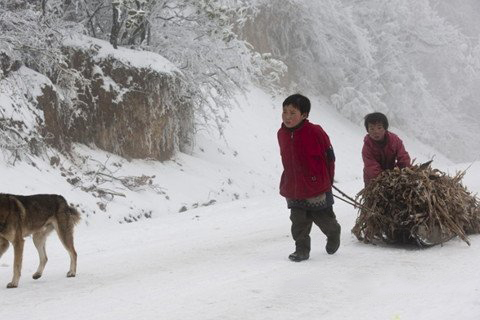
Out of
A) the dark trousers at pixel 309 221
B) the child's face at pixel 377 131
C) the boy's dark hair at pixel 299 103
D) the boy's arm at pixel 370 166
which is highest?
the boy's dark hair at pixel 299 103

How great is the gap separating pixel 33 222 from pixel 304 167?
115 inches

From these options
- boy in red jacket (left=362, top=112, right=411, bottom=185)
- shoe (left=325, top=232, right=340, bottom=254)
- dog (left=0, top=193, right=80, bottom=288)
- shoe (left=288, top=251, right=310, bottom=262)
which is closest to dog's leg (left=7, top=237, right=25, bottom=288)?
dog (left=0, top=193, right=80, bottom=288)

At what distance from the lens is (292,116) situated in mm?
6137

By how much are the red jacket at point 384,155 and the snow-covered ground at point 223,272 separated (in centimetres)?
99

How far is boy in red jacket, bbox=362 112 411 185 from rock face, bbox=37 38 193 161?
696cm

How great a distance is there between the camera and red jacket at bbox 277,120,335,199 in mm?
6145

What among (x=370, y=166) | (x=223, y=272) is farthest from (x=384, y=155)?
(x=223, y=272)

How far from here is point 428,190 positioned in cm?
649

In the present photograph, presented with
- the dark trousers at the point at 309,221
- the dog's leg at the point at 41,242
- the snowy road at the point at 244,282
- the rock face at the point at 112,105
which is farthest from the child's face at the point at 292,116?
the rock face at the point at 112,105

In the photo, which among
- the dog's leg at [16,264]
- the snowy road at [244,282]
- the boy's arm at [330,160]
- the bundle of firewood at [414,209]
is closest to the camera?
the snowy road at [244,282]

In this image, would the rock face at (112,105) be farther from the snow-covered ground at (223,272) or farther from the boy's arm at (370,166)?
the boy's arm at (370,166)

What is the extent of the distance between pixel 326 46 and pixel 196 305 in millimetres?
27110

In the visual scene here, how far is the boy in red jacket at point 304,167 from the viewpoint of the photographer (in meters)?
6.14

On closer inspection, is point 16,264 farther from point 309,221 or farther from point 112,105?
point 112,105
